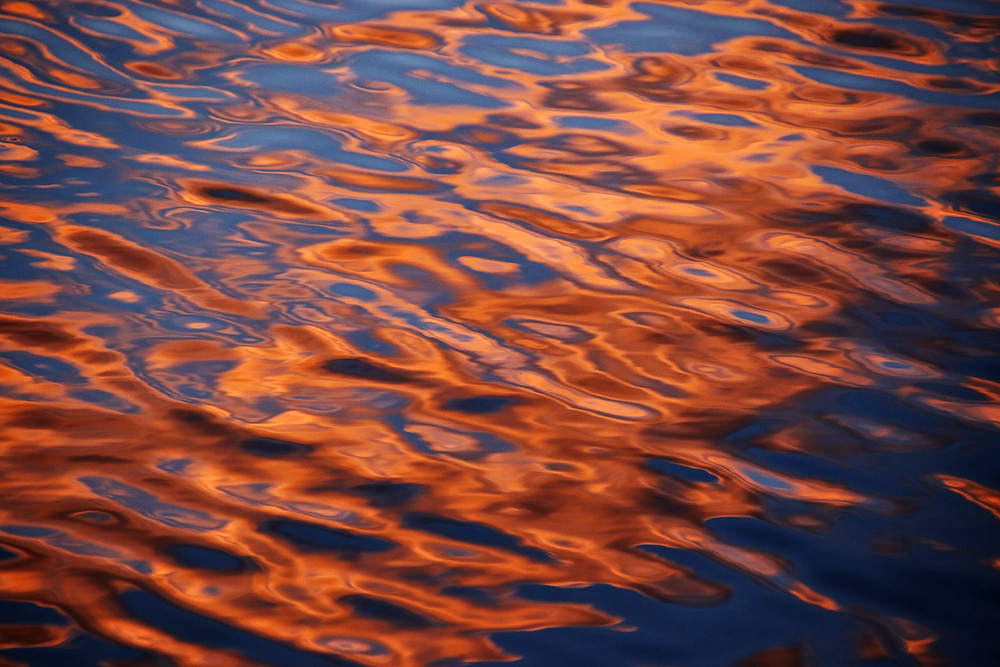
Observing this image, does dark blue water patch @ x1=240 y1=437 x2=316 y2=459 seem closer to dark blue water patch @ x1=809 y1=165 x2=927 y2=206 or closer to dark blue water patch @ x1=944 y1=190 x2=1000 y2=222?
dark blue water patch @ x1=809 y1=165 x2=927 y2=206

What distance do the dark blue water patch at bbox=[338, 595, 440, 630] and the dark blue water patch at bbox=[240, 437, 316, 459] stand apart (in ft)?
0.61

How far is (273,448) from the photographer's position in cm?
86

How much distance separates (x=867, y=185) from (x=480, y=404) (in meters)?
0.70

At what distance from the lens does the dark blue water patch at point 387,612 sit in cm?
71

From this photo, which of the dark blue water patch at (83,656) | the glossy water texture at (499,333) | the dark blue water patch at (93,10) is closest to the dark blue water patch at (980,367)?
the glossy water texture at (499,333)

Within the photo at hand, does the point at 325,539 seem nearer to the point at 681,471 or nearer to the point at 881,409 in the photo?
the point at 681,471

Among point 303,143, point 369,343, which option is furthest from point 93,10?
point 369,343

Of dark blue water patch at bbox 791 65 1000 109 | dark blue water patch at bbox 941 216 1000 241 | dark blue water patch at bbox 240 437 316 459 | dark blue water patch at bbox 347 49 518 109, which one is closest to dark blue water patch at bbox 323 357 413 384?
dark blue water patch at bbox 240 437 316 459

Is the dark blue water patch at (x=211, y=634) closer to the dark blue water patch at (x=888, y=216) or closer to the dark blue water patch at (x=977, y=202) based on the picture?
the dark blue water patch at (x=888, y=216)

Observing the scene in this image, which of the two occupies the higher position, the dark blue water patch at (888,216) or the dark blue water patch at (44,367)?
the dark blue water patch at (888,216)

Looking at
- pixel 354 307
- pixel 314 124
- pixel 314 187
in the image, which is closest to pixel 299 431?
pixel 354 307

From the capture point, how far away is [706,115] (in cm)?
133

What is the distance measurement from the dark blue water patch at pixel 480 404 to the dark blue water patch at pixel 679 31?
79 centimetres

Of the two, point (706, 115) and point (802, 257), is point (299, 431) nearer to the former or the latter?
point (802, 257)
